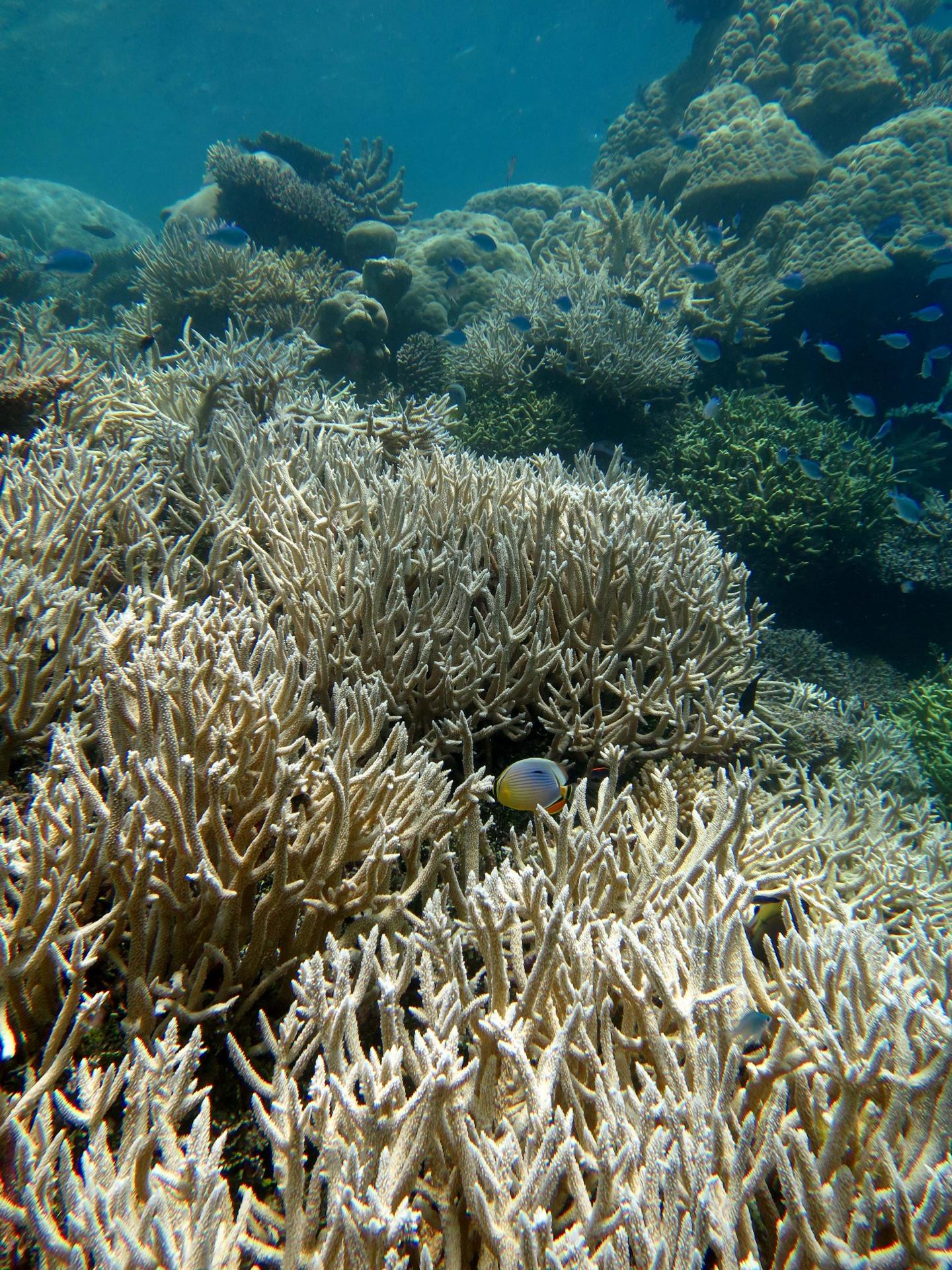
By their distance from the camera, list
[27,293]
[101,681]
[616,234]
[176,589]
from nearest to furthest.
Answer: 1. [101,681]
2. [176,589]
3. [616,234]
4. [27,293]

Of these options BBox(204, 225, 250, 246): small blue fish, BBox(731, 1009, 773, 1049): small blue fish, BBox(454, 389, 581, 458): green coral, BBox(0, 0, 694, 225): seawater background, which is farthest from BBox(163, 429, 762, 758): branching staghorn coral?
BBox(0, 0, 694, 225): seawater background

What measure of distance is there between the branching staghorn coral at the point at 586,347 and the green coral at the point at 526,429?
1.23 feet

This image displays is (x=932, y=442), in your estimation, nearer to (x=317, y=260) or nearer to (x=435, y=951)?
(x=317, y=260)

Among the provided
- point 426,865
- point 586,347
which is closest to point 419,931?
point 426,865

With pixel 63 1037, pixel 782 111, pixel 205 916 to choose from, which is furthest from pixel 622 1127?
pixel 782 111

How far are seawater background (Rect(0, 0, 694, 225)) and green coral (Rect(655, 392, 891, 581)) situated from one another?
2236 inches

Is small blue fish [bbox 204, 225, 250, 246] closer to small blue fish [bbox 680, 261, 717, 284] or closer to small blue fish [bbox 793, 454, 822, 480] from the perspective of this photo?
small blue fish [bbox 680, 261, 717, 284]

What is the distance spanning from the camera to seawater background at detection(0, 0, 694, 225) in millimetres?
57250

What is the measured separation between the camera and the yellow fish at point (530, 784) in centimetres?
228

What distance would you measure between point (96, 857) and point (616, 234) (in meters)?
12.4

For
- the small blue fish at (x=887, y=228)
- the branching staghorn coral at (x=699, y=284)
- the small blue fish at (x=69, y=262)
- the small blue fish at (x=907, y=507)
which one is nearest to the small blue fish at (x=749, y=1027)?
the small blue fish at (x=907, y=507)

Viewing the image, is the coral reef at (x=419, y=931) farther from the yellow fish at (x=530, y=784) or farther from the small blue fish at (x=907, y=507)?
the small blue fish at (x=907, y=507)

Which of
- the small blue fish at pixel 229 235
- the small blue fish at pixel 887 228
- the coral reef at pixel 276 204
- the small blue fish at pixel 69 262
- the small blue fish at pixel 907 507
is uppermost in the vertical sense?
the coral reef at pixel 276 204

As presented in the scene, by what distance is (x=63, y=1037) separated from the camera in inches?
62.3
